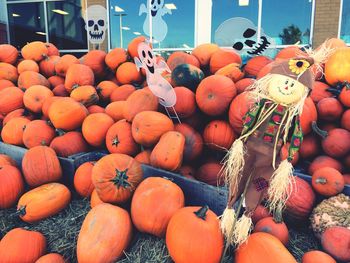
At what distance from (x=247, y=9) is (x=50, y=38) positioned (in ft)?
22.9

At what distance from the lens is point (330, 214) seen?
192 centimetres

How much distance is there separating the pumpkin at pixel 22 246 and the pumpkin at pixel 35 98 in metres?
1.58

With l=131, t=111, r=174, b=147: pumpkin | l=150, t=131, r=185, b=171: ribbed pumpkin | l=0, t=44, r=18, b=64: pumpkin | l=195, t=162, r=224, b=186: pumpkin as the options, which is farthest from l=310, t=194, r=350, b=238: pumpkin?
l=0, t=44, r=18, b=64: pumpkin

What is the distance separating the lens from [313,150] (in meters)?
2.41

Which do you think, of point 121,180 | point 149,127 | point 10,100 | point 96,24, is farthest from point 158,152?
point 96,24

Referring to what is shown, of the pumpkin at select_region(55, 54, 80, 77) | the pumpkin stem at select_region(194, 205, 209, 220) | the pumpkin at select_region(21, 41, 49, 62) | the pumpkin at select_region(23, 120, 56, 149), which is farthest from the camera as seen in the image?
the pumpkin at select_region(21, 41, 49, 62)

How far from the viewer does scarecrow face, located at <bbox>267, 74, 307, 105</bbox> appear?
4.71ft

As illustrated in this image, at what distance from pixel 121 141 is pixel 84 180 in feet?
1.41

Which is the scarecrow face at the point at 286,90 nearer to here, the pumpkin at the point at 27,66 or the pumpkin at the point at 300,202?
the pumpkin at the point at 300,202

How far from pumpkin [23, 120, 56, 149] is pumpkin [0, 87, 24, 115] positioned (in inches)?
26.1

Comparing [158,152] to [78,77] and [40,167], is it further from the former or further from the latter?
[78,77]

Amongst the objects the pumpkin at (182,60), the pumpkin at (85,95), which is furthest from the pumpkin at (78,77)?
the pumpkin at (182,60)

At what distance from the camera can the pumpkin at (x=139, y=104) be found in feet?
8.38

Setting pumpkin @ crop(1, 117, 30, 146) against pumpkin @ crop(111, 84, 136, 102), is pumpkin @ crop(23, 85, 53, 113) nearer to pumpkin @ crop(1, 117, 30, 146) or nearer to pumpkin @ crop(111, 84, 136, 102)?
pumpkin @ crop(1, 117, 30, 146)
